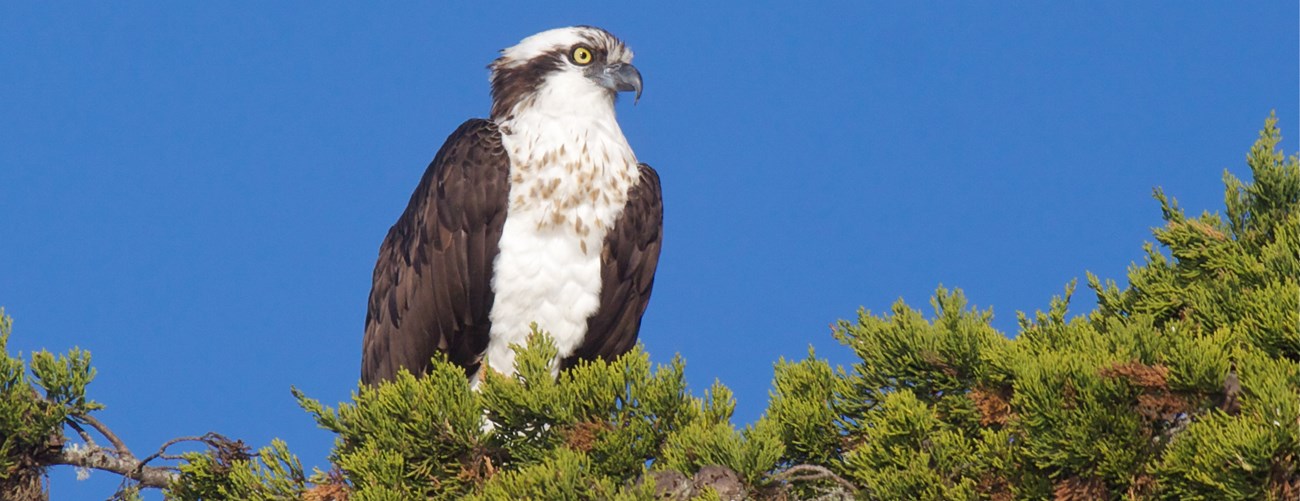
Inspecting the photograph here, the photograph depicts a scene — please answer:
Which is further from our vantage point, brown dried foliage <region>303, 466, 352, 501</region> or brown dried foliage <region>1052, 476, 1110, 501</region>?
brown dried foliage <region>303, 466, 352, 501</region>

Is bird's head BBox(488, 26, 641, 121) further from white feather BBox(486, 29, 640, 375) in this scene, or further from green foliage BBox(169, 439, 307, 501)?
green foliage BBox(169, 439, 307, 501)

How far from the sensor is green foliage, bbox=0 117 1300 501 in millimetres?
4918

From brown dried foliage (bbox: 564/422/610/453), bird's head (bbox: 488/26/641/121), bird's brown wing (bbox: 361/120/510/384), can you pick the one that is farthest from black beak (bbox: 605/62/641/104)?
brown dried foliage (bbox: 564/422/610/453)

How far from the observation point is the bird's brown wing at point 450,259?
26.2ft

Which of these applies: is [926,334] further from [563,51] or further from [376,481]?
[563,51]

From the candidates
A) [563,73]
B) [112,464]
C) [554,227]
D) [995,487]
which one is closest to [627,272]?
[554,227]

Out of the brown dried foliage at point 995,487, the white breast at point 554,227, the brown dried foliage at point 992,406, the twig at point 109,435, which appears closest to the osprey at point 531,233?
the white breast at point 554,227

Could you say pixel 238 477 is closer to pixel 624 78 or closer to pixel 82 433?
pixel 82 433

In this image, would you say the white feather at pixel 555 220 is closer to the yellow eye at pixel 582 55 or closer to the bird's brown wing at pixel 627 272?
the bird's brown wing at pixel 627 272

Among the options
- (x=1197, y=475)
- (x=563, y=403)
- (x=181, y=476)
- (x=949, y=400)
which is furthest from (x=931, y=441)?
(x=181, y=476)

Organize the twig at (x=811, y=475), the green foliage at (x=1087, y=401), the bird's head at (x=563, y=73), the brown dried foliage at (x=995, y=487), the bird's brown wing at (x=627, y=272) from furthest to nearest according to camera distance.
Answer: the bird's head at (x=563, y=73), the bird's brown wing at (x=627, y=272), the twig at (x=811, y=475), the brown dried foliage at (x=995, y=487), the green foliage at (x=1087, y=401)

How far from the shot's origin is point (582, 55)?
8625 mm

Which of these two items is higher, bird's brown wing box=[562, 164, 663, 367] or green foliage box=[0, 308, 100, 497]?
bird's brown wing box=[562, 164, 663, 367]

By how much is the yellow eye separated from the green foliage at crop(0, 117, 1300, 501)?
10.4ft
